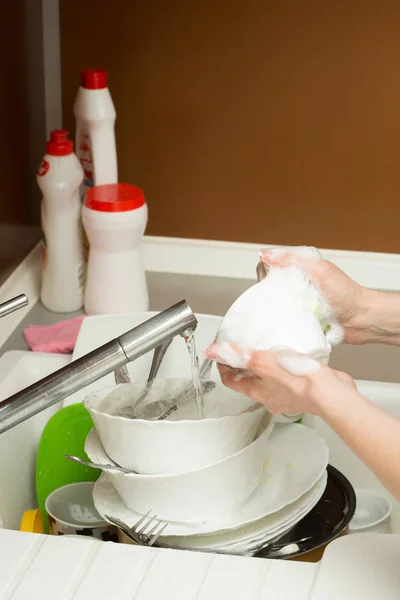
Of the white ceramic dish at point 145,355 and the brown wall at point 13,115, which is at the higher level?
the brown wall at point 13,115

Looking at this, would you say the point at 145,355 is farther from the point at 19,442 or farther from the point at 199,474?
the point at 199,474

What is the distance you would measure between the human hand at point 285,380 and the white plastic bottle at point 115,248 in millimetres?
647

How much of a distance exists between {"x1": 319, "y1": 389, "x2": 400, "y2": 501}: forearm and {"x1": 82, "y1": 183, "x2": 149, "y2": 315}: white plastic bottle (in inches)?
30.0

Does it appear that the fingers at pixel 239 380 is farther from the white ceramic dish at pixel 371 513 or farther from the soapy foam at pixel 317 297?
the white ceramic dish at pixel 371 513

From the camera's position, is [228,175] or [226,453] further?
[228,175]

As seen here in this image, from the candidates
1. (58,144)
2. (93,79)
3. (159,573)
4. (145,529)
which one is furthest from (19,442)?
(93,79)

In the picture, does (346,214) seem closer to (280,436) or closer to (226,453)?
(280,436)

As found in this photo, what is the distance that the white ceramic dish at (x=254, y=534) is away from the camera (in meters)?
0.97

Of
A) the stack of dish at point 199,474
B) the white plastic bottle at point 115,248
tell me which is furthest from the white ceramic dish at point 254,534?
the white plastic bottle at point 115,248

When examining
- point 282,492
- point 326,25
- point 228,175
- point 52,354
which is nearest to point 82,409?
point 52,354

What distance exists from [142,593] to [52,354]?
0.56 meters

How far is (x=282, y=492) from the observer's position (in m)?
1.05

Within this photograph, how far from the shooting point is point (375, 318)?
1.11m

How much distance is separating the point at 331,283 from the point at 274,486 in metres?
0.25
